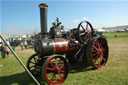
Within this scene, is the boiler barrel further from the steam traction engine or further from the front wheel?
the front wheel

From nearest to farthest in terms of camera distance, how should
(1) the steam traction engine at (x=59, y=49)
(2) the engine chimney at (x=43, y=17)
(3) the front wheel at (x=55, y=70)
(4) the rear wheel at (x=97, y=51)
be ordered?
1. (3) the front wheel at (x=55, y=70)
2. (1) the steam traction engine at (x=59, y=49)
3. (2) the engine chimney at (x=43, y=17)
4. (4) the rear wheel at (x=97, y=51)

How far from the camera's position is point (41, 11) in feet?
15.4

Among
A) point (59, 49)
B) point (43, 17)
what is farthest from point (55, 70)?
point (43, 17)

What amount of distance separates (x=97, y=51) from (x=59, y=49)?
1.92 meters

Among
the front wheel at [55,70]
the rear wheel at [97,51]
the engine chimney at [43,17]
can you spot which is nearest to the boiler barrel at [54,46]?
the front wheel at [55,70]

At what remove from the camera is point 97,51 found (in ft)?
17.7

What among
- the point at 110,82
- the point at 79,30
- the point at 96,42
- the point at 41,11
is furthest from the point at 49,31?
the point at 110,82

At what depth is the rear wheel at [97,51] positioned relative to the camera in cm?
505

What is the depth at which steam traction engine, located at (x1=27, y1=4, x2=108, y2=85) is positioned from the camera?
4062 mm

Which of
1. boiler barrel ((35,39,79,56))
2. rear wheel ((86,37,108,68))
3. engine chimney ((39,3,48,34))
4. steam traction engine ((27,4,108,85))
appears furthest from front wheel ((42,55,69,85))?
rear wheel ((86,37,108,68))

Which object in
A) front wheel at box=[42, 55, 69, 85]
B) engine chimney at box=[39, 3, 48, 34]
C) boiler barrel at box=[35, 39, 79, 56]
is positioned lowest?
front wheel at box=[42, 55, 69, 85]

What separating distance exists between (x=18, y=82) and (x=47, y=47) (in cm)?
167

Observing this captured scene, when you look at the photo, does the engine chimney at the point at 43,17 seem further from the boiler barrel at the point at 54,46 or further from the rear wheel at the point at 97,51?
the rear wheel at the point at 97,51

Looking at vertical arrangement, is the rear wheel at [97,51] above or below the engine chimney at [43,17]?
below
